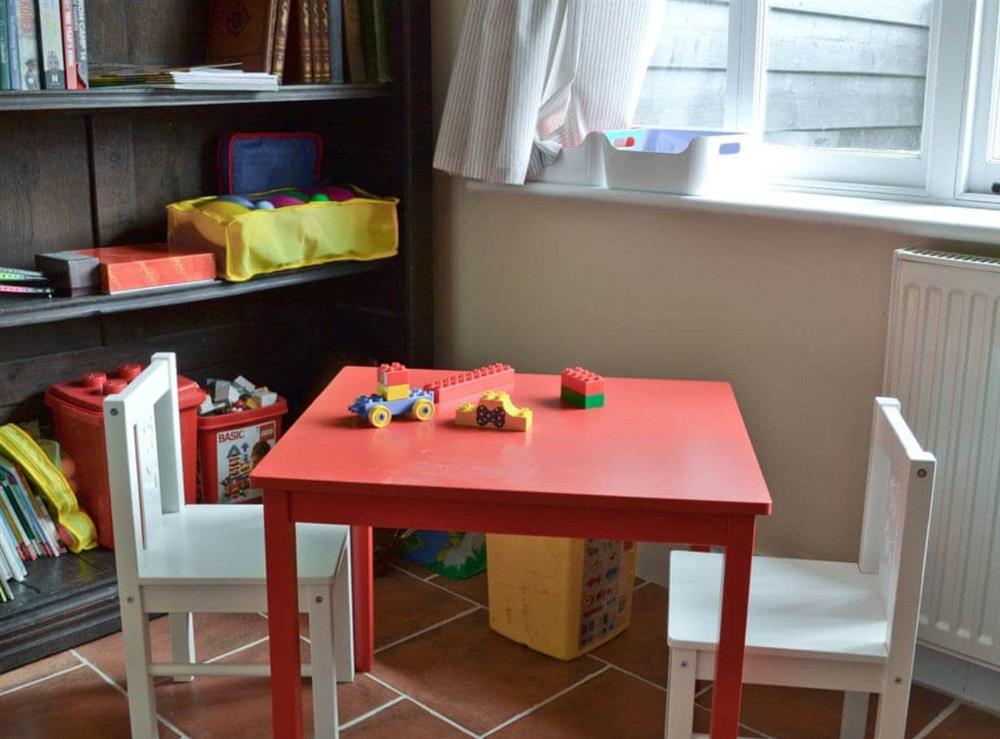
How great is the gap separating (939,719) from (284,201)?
167 centimetres

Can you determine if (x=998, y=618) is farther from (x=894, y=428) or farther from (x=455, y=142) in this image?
(x=455, y=142)

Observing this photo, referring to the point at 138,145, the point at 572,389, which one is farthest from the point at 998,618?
the point at 138,145

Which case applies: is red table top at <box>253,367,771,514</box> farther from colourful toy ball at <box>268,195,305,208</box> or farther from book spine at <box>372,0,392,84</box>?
book spine at <box>372,0,392,84</box>

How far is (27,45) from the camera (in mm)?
2109

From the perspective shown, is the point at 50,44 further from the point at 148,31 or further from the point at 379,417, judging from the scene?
the point at 379,417

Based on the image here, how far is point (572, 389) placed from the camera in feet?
6.46

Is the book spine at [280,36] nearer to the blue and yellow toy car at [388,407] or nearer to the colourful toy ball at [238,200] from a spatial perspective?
the colourful toy ball at [238,200]

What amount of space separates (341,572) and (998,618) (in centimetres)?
112

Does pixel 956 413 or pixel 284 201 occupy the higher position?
pixel 284 201

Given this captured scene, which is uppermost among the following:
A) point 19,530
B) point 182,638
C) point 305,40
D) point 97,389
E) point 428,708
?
point 305,40

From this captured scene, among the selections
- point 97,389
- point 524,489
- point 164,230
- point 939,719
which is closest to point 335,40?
point 164,230

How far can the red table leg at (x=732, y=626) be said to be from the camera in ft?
5.21

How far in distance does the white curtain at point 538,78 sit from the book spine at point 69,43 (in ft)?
2.58

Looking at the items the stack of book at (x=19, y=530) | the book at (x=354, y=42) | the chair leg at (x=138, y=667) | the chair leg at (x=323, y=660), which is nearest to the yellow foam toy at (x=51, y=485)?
the stack of book at (x=19, y=530)
